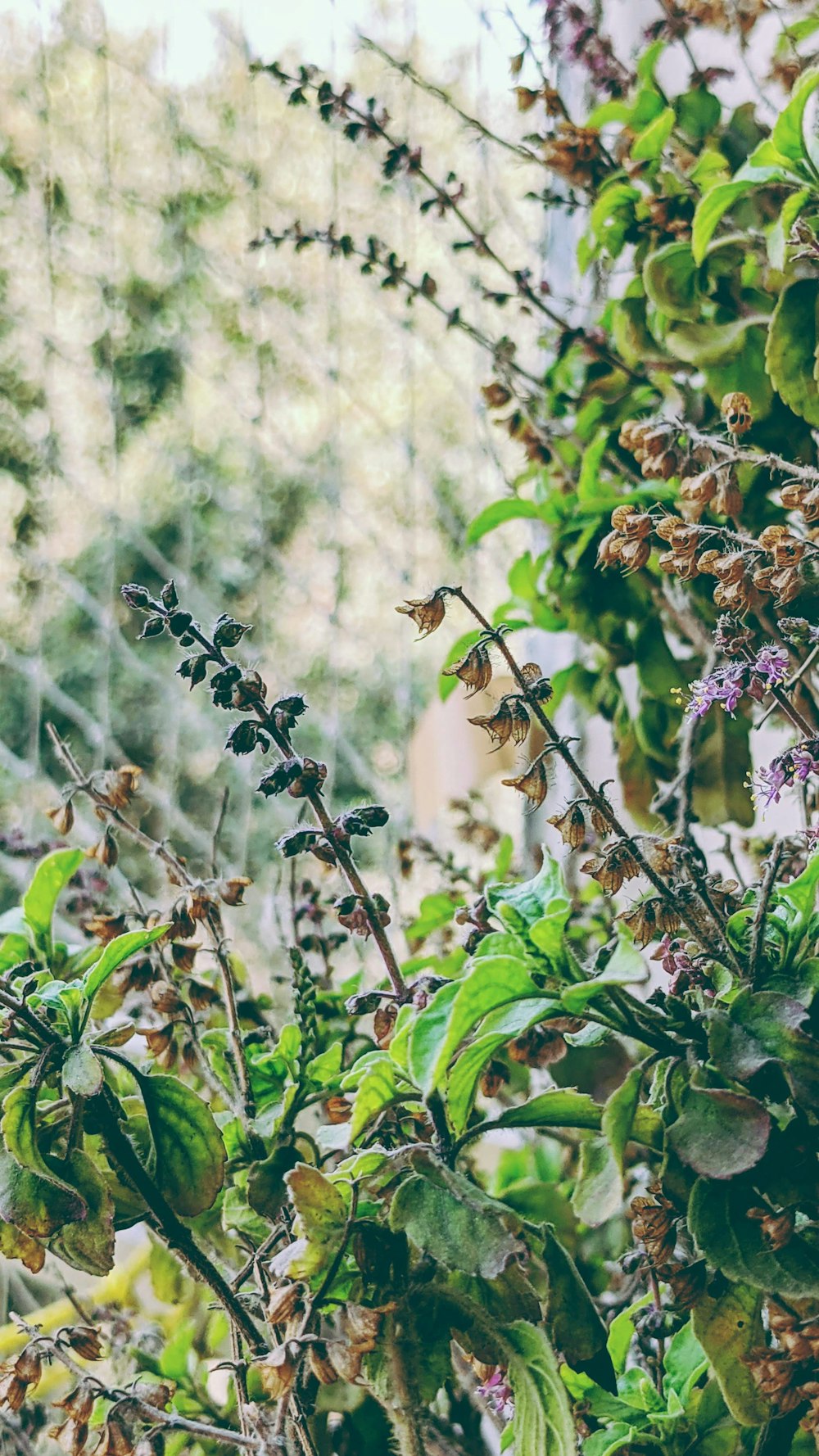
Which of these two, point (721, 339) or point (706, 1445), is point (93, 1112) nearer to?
point (706, 1445)

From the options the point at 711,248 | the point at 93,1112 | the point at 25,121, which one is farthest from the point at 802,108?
the point at 25,121

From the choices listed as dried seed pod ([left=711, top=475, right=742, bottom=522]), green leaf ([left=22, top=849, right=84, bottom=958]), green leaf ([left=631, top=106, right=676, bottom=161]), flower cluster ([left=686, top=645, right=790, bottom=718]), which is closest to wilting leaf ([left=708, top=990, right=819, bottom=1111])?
flower cluster ([left=686, top=645, right=790, bottom=718])

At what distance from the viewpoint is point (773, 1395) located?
446mm

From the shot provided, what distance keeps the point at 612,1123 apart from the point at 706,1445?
0.61 ft

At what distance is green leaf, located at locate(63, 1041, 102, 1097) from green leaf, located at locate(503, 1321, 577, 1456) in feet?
0.63

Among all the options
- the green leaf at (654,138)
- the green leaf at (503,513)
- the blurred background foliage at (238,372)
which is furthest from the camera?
the blurred background foliage at (238,372)

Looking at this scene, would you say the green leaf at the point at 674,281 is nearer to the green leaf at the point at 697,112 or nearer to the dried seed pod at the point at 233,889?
the green leaf at the point at 697,112

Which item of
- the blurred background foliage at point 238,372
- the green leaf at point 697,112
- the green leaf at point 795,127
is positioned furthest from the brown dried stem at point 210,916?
the blurred background foliage at point 238,372

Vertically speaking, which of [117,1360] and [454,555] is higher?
[454,555]

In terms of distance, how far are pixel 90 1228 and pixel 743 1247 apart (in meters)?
0.25

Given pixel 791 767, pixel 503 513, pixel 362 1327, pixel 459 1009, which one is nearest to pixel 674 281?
pixel 503 513

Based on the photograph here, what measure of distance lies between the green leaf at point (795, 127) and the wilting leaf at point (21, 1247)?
0.64 metres

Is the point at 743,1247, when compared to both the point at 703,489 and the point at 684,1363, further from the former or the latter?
the point at 703,489

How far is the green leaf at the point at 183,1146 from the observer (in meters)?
0.50
